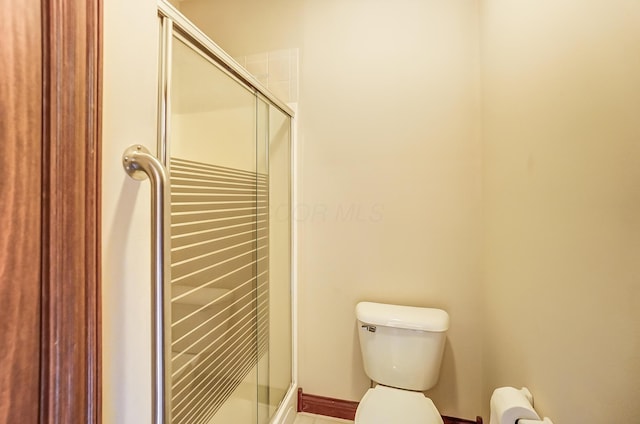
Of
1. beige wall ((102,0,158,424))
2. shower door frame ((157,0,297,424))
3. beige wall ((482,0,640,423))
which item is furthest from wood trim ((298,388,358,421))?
shower door frame ((157,0,297,424))

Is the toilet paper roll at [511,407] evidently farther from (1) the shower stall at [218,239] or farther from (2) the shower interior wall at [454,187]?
(1) the shower stall at [218,239]

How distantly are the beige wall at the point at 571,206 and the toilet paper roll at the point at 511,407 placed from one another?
1.6 inches

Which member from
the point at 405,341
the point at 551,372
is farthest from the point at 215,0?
the point at 551,372

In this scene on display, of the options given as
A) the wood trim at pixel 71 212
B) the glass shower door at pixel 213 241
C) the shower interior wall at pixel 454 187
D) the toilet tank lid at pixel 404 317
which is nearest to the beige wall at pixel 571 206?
the shower interior wall at pixel 454 187

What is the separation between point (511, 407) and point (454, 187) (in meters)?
1.03

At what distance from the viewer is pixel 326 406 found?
1690 mm

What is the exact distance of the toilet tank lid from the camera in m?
1.37

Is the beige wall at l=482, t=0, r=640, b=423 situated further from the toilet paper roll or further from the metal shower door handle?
the metal shower door handle

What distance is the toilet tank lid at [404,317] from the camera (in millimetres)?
1367

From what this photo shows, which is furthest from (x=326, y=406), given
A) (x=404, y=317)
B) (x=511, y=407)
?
(x=511, y=407)

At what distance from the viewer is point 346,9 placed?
1655mm

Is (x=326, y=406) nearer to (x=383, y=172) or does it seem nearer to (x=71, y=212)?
(x=383, y=172)

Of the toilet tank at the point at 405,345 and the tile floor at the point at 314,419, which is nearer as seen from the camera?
the toilet tank at the point at 405,345

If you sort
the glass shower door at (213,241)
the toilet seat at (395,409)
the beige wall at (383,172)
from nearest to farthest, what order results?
the glass shower door at (213,241), the toilet seat at (395,409), the beige wall at (383,172)
